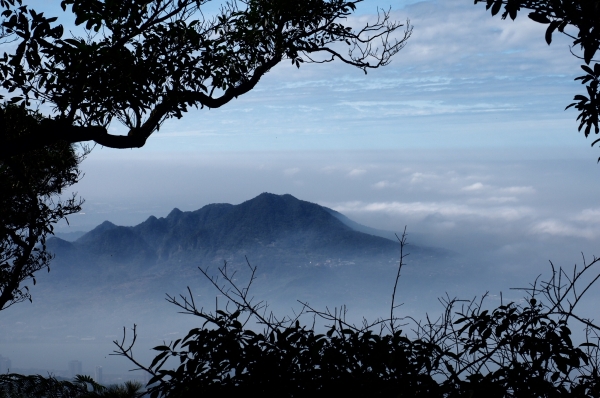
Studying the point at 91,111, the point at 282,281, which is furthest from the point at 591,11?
the point at 282,281

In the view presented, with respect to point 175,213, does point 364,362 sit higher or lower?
higher

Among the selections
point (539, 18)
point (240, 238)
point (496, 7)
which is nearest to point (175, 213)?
point (240, 238)

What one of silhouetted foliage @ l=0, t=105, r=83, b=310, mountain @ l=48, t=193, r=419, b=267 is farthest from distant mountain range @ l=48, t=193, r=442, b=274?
silhouetted foliage @ l=0, t=105, r=83, b=310

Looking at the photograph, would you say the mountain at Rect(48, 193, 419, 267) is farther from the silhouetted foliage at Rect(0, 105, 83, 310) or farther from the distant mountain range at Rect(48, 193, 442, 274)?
the silhouetted foliage at Rect(0, 105, 83, 310)

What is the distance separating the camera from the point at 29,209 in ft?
32.2

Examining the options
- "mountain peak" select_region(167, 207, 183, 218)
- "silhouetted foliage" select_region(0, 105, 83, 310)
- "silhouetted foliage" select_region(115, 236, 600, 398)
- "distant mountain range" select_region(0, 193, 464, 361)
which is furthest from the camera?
"mountain peak" select_region(167, 207, 183, 218)

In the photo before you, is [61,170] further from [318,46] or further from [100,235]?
[100,235]

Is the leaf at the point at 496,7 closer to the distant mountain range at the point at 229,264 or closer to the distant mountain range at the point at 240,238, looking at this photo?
the distant mountain range at the point at 229,264

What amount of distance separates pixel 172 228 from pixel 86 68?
382 feet

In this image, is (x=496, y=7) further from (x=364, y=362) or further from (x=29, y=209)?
(x=29, y=209)

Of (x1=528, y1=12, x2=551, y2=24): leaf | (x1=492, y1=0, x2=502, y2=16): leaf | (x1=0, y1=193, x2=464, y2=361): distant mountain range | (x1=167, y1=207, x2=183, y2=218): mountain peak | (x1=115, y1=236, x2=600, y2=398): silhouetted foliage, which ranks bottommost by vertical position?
(x1=0, y1=193, x2=464, y2=361): distant mountain range

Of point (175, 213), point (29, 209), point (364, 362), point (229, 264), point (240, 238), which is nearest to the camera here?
point (364, 362)

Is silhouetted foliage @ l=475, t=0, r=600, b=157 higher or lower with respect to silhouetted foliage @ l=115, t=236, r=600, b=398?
higher

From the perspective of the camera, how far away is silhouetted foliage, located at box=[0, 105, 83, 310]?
948cm
